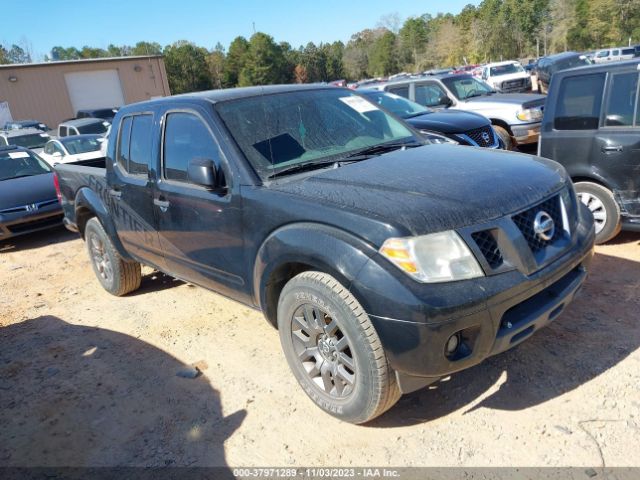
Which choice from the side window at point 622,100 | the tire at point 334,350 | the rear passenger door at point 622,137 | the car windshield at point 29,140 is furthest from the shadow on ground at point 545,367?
the car windshield at point 29,140

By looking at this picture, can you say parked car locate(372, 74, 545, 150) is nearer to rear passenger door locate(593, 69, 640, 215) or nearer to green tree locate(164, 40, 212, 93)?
rear passenger door locate(593, 69, 640, 215)

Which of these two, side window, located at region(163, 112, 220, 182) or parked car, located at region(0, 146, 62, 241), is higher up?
side window, located at region(163, 112, 220, 182)

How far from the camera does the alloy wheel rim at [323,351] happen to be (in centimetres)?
275

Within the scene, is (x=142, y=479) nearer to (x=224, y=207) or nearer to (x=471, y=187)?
(x=224, y=207)

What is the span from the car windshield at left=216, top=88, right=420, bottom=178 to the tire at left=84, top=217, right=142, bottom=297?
232cm

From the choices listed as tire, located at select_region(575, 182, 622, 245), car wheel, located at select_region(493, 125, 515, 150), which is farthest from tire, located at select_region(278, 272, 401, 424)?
car wheel, located at select_region(493, 125, 515, 150)

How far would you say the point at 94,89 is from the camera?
1470 inches

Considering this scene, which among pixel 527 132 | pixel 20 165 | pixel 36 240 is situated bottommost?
pixel 36 240

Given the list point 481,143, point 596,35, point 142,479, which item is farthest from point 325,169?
point 596,35

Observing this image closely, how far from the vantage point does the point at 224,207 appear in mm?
3283

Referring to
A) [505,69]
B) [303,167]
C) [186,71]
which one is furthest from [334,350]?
[186,71]

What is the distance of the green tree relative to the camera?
60594 mm

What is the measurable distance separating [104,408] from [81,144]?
10.7m

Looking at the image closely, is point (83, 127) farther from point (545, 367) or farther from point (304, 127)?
point (545, 367)
